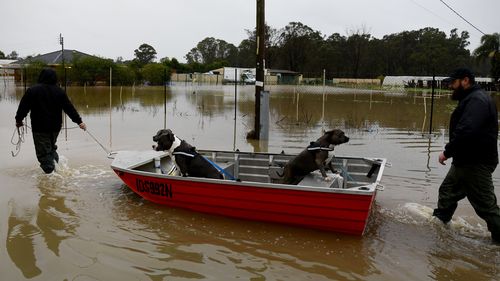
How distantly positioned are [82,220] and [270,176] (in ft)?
9.46

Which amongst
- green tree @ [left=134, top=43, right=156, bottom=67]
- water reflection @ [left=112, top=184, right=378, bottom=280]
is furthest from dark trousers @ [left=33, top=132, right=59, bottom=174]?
green tree @ [left=134, top=43, right=156, bottom=67]

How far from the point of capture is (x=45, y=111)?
8.26 m

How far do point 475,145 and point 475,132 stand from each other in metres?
0.21

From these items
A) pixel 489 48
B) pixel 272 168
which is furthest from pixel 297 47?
pixel 272 168

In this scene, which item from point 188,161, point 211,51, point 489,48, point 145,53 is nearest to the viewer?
point 188,161

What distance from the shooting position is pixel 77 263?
4922 mm

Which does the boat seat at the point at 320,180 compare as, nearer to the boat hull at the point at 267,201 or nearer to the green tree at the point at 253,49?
the boat hull at the point at 267,201

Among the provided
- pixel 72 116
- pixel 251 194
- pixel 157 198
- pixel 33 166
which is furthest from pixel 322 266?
pixel 33 166

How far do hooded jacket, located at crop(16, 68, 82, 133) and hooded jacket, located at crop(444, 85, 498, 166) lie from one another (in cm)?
643

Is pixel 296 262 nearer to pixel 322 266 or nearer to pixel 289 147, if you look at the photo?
pixel 322 266

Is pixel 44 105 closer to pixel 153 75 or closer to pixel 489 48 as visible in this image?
pixel 153 75

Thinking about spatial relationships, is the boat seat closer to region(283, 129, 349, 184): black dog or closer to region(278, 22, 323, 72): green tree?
region(283, 129, 349, 184): black dog

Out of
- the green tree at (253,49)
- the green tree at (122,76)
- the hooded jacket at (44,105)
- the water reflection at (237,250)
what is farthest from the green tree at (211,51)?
the water reflection at (237,250)

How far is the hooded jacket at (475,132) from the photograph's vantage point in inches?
208
